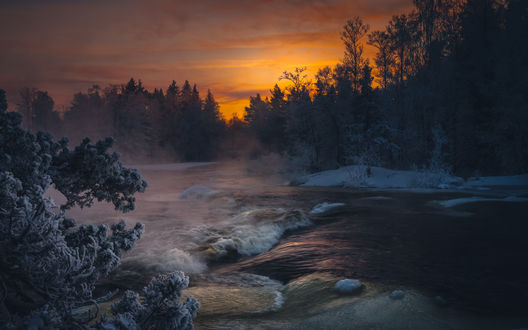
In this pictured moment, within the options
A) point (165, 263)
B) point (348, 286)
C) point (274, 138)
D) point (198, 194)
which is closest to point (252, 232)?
point (165, 263)

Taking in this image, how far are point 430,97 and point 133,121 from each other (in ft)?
168

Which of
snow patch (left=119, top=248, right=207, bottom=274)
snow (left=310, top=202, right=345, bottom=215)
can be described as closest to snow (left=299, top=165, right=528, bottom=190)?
snow (left=310, top=202, right=345, bottom=215)

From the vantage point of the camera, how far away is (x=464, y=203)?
611 inches

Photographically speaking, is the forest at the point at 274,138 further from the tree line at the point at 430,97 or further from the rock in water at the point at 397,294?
the rock in water at the point at 397,294

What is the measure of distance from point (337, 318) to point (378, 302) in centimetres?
92

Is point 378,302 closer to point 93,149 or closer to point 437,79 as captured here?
point 93,149

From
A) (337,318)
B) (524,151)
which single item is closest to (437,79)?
(524,151)

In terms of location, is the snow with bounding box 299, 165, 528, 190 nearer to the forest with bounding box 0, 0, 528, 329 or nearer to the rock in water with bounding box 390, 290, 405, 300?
the forest with bounding box 0, 0, 528, 329

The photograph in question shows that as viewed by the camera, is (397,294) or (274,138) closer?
(397,294)

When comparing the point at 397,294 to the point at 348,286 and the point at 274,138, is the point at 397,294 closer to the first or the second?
the point at 348,286

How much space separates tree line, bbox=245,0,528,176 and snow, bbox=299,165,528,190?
3.57ft

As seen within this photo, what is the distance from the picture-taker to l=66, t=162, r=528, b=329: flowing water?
505cm

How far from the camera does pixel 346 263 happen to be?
780 centimetres

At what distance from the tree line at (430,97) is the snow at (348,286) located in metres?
20.3
